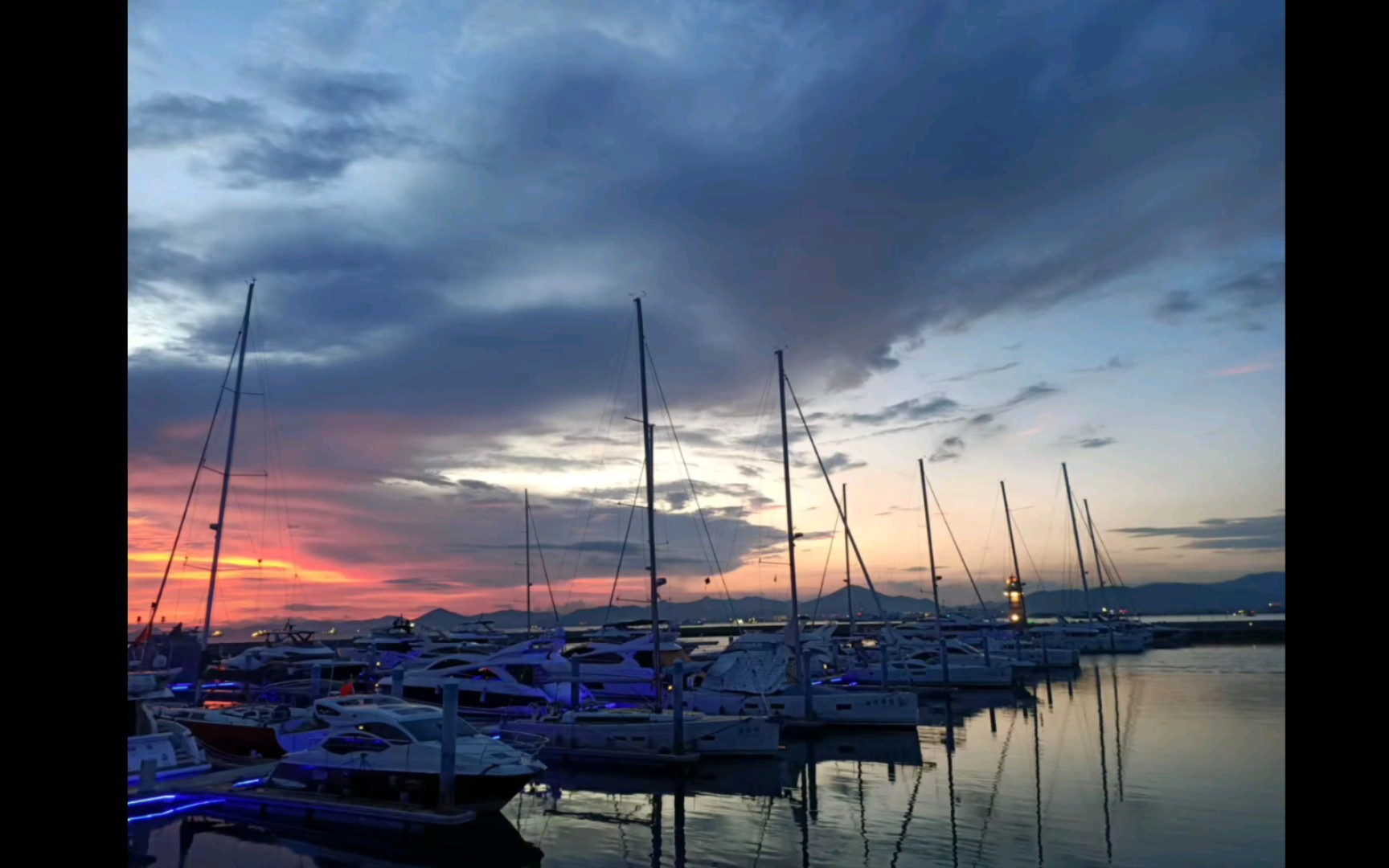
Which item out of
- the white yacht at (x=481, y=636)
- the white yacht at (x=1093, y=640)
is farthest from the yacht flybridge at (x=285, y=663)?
the white yacht at (x=1093, y=640)

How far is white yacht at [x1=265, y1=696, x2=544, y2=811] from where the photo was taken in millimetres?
20391

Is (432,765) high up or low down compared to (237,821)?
up

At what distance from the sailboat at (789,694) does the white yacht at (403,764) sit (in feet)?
43.1

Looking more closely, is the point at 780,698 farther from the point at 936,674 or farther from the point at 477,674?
the point at 936,674

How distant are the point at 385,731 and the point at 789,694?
62.2 feet

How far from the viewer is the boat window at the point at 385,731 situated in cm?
2134

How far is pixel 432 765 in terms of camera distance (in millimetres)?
20594

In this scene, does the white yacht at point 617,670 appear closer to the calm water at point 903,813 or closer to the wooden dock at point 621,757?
the calm water at point 903,813

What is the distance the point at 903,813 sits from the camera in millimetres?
21594

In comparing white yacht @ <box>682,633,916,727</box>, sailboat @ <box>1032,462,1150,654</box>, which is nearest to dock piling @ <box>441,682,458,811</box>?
white yacht @ <box>682,633,916,727</box>
